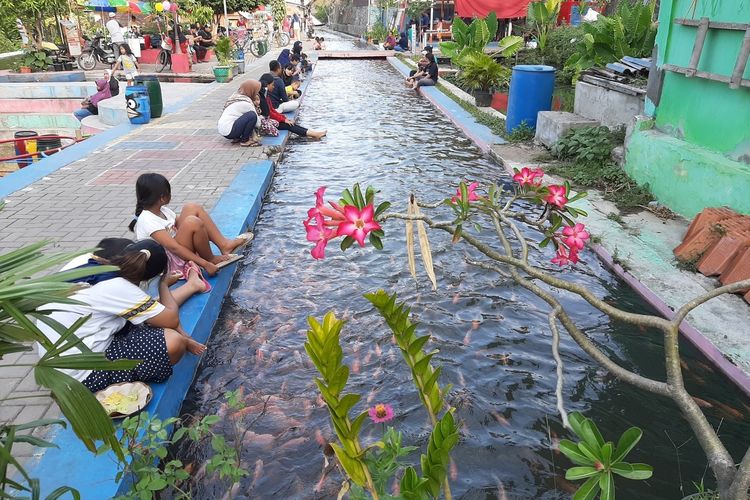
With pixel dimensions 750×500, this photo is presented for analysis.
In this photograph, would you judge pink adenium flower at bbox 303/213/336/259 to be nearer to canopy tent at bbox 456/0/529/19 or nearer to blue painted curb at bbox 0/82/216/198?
blue painted curb at bbox 0/82/216/198

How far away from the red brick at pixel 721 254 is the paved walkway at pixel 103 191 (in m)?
5.49

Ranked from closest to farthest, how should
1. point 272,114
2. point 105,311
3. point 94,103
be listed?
point 105,311, point 272,114, point 94,103

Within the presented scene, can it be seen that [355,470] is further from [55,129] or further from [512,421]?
[55,129]

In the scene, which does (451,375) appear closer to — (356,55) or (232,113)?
(232,113)

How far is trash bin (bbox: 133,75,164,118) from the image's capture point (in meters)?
12.0

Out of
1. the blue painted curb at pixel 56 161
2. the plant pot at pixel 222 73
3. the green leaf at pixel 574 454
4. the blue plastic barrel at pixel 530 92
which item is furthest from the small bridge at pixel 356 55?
the green leaf at pixel 574 454

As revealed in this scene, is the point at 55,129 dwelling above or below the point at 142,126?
below

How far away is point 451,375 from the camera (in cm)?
429

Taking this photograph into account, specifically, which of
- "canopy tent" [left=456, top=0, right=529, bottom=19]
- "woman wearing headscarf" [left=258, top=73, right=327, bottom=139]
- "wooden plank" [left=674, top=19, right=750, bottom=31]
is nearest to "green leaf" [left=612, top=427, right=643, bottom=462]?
"wooden plank" [left=674, top=19, right=750, bottom=31]

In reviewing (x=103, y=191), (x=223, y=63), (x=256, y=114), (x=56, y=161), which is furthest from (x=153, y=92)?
(x=223, y=63)

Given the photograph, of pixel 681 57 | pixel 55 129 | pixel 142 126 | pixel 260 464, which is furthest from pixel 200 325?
pixel 55 129

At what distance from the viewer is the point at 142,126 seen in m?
11.6

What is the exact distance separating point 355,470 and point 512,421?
7.47 feet

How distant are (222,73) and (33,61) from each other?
6579 mm
